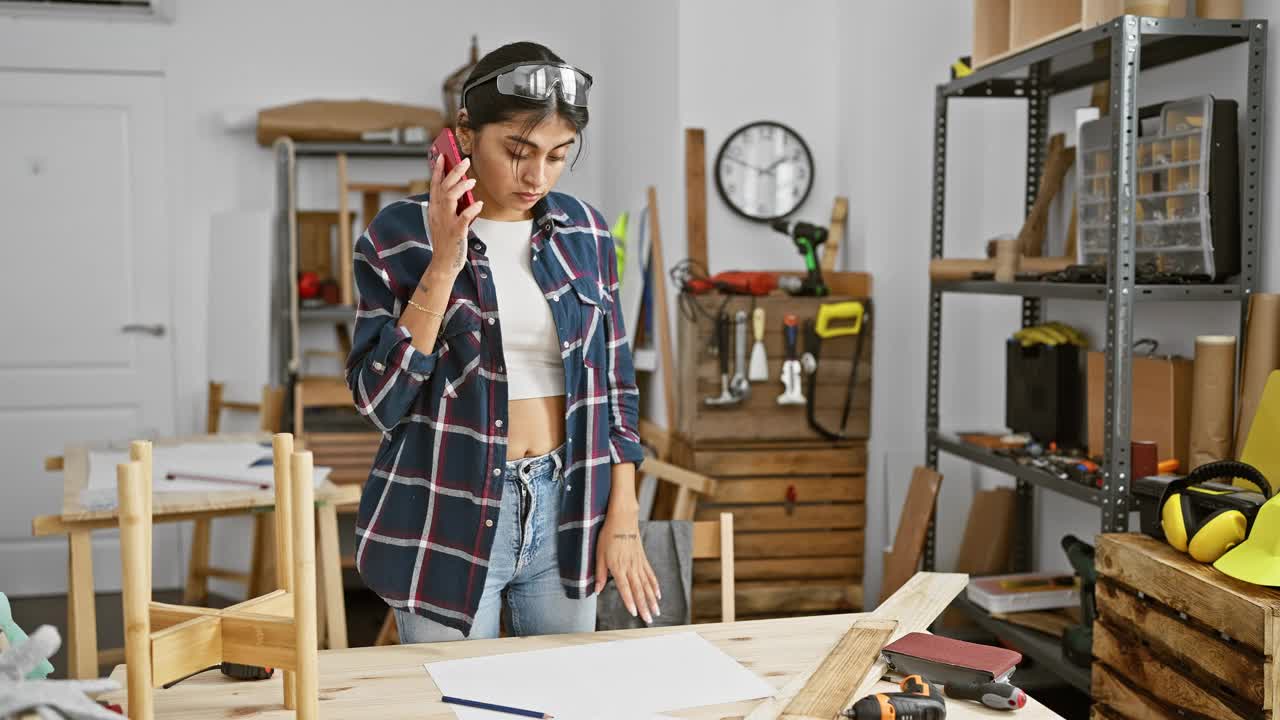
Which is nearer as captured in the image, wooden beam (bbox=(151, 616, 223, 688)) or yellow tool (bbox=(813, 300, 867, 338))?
wooden beam (bbox=(151, 616, 223, 688))

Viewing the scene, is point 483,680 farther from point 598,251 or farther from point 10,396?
point 10,396

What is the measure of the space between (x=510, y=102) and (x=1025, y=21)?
1847mm

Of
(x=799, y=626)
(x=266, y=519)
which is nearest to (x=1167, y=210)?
(x=799, y=626)

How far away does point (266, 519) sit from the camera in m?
4.17

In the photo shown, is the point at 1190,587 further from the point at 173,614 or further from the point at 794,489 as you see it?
the point at 794,489

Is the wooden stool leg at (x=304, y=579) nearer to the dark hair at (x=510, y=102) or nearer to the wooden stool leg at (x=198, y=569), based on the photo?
the dark hair at (x=510, y=102)

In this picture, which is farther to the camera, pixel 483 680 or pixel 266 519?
pixel 266 519

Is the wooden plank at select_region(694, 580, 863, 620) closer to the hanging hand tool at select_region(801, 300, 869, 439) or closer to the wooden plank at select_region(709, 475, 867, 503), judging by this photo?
the wooden plank at select_region(709, 475, 867, 503)

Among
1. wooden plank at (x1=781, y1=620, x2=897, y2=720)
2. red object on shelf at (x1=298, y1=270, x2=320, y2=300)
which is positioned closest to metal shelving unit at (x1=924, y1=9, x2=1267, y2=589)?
wooden plank at (x1=781, y1=620, x2=897, y2=720)

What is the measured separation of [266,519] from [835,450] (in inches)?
79.4

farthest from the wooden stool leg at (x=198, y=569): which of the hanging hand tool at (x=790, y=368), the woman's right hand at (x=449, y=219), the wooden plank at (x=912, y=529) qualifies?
the woman's right hand at (x=449, y=219)

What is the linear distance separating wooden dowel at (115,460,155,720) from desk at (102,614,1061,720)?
288 mm

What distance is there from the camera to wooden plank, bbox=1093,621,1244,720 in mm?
1948

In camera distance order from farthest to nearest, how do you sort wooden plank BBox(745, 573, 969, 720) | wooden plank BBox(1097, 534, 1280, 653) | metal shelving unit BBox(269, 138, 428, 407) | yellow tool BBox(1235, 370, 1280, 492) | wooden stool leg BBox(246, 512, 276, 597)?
1. metal shelving unit BBox(269, 138, 428, 407)
2. wooden stool leg BBox(246, 512, 276, 597)
3. yellow tool BBox(1235, 370, 1280, 492)
4. wooden plank BBox(1097, 534, 1280, 653)
5. wooden plank BBox(745, 573, 969, 720)
